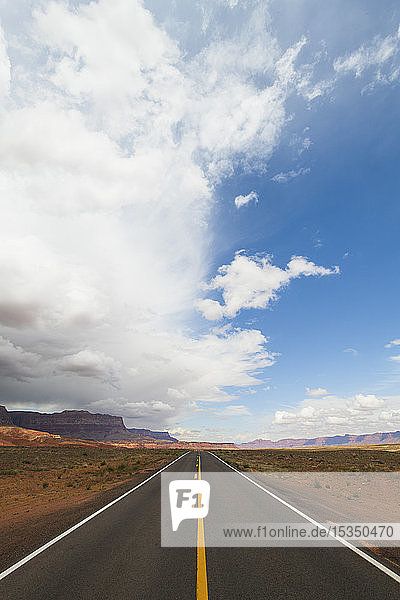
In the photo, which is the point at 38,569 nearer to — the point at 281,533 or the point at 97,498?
the point at 281,533

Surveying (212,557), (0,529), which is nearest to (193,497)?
(0,529)

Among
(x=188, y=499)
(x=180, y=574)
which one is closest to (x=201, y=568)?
(x=180, y=574)

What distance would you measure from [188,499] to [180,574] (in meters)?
9.77

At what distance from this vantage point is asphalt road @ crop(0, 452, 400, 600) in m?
5.36

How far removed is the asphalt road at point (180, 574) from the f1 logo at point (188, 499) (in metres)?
2.62

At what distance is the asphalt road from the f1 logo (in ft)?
8.59

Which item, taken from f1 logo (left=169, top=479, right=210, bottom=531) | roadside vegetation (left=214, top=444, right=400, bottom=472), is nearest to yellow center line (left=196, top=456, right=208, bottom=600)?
f1 logo (left=169, top=479, right=210, bottom=531)

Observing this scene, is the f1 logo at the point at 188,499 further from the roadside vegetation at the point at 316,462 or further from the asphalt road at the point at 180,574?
the roadside vegetation at the point at 316,462

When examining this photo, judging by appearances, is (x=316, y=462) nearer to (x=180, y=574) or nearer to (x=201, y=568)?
(x=201, y=568)

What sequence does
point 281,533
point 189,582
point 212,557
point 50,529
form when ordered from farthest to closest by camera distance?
point 50,529 → point 281,533 → point 212,557 → point 189,582

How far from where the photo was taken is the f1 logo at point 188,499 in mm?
11297

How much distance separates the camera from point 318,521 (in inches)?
403

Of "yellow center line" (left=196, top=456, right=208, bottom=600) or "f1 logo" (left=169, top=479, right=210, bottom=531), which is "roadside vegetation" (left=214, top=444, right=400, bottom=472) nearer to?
"f1 logo" (left=169, top=479, right=210, bottom=531)

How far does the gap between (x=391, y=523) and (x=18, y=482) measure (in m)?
22.6
